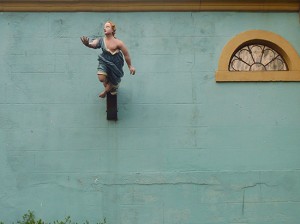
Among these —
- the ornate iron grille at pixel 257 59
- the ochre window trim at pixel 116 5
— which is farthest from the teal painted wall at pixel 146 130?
the ornate iron grille at pixel 257 59

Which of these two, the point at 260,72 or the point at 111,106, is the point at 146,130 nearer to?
the point at 111,106

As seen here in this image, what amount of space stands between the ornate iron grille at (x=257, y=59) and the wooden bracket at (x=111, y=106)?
71.8 inches

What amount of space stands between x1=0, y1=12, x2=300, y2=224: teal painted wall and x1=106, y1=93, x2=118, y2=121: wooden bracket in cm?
14

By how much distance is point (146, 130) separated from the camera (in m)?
7.04

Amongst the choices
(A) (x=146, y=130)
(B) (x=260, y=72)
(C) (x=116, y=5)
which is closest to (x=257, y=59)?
(B) (x=260, y=72)

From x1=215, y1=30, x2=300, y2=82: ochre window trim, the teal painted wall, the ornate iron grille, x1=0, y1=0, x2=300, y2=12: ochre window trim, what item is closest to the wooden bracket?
the teal painted wall

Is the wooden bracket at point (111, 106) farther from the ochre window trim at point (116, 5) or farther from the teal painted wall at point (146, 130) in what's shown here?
the ochre window trim at point (116, 5)

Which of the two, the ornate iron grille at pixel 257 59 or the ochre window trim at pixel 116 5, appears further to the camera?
the ornate iron grille at pixel 257 59

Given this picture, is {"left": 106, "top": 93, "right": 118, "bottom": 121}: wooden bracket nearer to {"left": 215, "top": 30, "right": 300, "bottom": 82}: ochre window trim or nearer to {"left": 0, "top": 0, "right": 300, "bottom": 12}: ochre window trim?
{"left": 0, "top": 0, "right": 300, "bottom": 12}: ochre window trim

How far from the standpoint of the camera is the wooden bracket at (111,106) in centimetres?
684

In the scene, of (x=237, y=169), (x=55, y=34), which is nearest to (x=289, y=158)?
(x=237, y=169)

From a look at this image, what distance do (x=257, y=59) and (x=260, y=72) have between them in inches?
12.0

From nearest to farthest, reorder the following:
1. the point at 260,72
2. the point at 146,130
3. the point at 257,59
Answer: the point at 146,130, the point at 260,72, the point at 257,59

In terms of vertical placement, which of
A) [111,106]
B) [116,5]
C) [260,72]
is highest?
[116,5]
